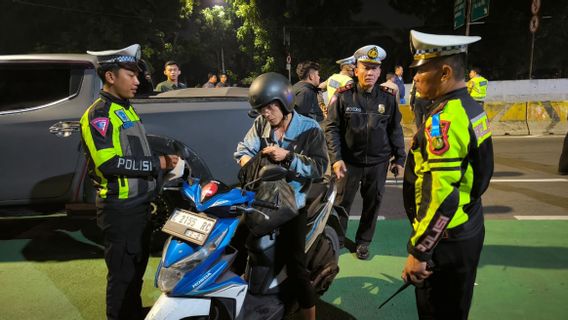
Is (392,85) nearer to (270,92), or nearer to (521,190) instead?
(521,190)

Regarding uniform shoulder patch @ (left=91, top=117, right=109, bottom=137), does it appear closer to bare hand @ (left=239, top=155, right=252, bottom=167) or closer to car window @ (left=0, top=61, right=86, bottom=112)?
bare hand @ (left=239, top=155, right=252, bottom=167)

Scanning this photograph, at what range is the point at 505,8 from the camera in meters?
22.7

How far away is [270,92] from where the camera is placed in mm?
2379

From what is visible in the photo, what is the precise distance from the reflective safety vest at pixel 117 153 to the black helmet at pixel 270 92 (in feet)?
2.37

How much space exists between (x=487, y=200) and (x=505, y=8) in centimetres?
2152

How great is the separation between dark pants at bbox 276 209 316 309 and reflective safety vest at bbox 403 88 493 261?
0.83 metres

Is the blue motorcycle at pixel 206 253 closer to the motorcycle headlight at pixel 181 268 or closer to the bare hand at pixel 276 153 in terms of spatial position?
the motorcycle headlight at pixel 181 268

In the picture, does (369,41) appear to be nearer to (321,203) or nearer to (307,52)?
(307,52)

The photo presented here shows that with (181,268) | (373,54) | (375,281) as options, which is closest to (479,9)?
(373,54)

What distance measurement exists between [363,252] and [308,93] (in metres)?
2.49

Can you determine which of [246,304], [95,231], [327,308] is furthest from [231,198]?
[95,231]

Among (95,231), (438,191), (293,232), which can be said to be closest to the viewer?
(438,191)

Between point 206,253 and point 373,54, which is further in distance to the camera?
point 373,54

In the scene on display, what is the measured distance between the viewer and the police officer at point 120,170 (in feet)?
7.69
